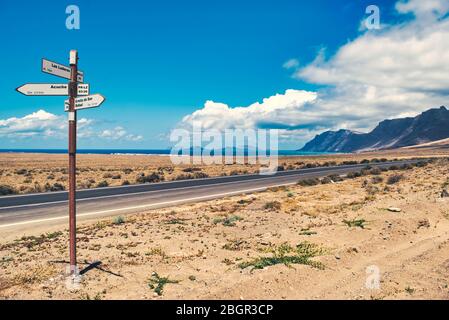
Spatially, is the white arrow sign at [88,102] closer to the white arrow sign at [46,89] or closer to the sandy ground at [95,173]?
the white arrow sign at [46,89]

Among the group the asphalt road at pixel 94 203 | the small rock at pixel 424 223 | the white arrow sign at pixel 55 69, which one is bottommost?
the asphalt road at pixel 94 203

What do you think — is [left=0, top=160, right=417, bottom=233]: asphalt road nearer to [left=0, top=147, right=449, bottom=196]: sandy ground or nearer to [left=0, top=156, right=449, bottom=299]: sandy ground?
[left=0, top=156, right=449, bottom=299]: sandy ground

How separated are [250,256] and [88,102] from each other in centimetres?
574

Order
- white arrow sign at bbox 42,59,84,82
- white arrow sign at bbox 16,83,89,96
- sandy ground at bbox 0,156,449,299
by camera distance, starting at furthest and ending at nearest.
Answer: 1. white arrow sign at bbox 16,83,89,96
2. sandy ground at bbox 0,156,449,299
3. white arrow sign at bbox 42,59,84,82

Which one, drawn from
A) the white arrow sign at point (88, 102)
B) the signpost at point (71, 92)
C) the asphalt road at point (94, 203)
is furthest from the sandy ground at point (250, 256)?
the white arrow sign at point (88, 102)

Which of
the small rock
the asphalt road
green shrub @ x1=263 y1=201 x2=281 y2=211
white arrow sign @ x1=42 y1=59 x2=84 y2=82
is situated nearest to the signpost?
white arrow sign @ x1=42 y1=59 x2=84 y2=82

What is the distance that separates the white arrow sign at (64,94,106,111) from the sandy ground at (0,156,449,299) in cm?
372

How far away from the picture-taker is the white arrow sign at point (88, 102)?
300 inches

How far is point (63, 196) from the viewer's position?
85.4 ft

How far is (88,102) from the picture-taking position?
307 inches

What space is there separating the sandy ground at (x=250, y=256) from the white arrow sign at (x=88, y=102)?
372 centimetres

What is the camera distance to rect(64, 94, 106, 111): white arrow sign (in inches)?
300

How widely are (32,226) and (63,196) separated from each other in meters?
10.5
